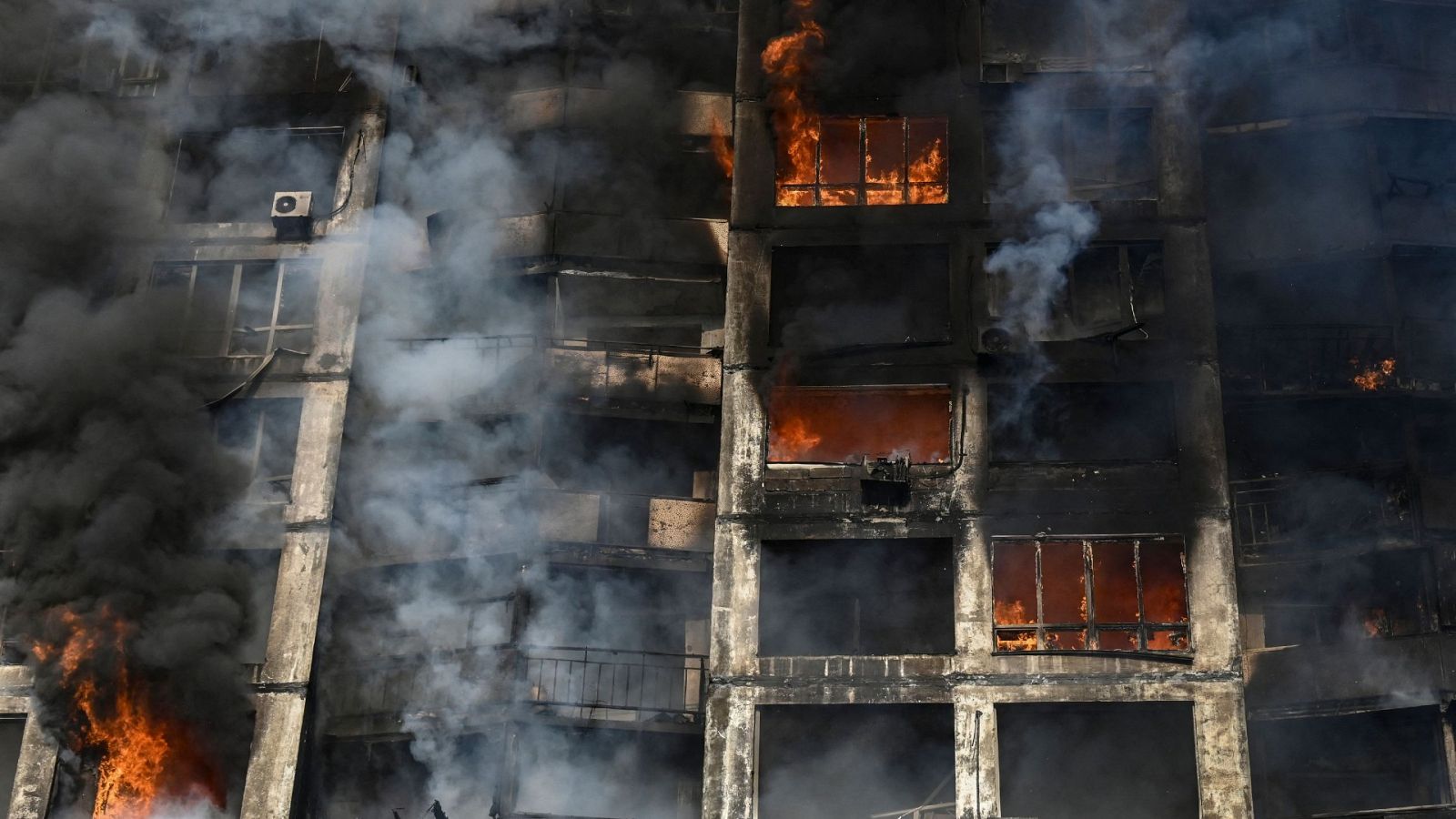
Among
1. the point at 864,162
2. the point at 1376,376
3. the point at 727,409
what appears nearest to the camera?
the point at 727,409

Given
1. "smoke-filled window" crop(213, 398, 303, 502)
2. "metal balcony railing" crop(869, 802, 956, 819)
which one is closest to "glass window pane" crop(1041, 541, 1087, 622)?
"metal balcony railing" crop(869, 802, 956, 819)

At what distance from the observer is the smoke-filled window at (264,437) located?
68.4 feet

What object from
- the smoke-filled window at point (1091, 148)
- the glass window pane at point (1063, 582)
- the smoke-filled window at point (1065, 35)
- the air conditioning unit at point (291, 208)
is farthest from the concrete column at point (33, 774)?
the smoke-filled window at point (1065, 35)

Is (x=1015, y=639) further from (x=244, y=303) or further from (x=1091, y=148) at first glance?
(x=244, y=303)

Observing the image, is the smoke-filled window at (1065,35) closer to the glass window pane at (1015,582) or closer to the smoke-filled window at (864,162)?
the smoke-filled window at (864,162)

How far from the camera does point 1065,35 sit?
70.4ft

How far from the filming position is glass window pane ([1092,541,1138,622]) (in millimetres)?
18578

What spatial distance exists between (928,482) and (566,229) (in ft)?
23.2

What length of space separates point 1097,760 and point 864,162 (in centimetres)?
983

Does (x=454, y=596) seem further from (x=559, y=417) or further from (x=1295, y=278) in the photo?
(x=1295, y=278)

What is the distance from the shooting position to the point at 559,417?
21.0 metres

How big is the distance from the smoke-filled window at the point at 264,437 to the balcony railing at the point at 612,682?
4.92 metres

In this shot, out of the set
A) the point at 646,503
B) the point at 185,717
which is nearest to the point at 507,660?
the point at 646,503

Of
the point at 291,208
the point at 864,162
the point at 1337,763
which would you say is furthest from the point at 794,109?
the point at 1337,763
